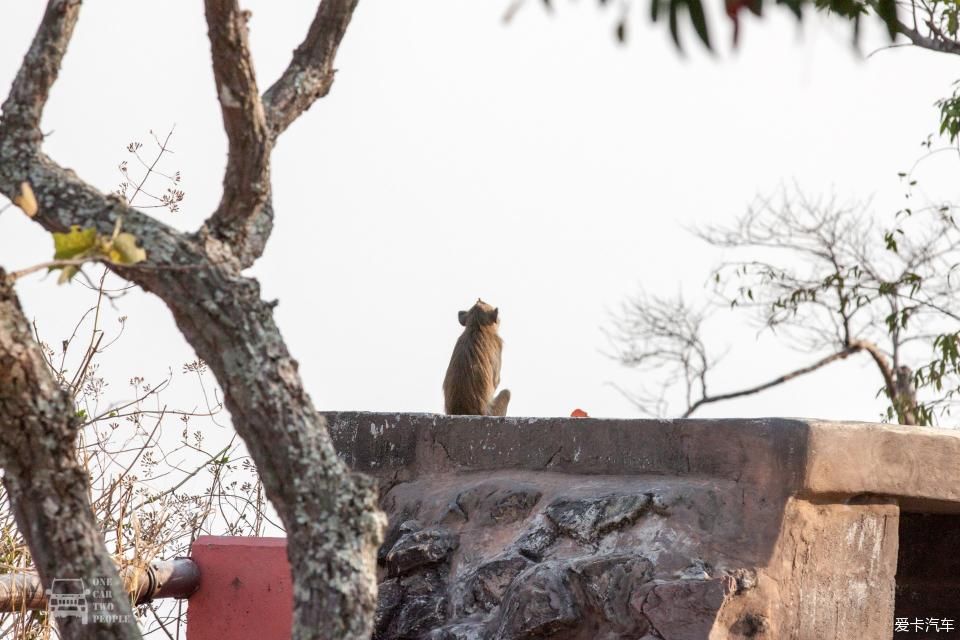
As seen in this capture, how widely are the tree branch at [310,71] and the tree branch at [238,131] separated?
0.16 meters

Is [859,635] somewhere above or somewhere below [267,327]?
below

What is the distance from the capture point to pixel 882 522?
3377 mm

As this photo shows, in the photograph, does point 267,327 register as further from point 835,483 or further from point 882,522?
point 882,522

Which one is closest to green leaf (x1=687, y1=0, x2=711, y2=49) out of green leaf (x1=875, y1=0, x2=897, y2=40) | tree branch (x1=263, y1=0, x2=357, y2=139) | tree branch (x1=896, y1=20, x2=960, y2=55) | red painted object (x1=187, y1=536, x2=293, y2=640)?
green leaf (x1=875, y1=0, x2=897, y2=40)

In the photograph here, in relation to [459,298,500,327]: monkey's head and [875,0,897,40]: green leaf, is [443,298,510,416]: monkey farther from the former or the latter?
[875,0,897,40]: green leaf

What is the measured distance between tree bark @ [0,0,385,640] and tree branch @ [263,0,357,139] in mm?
168

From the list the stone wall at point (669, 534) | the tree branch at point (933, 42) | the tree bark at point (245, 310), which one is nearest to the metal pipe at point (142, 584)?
the stone wall at point (669, 534)

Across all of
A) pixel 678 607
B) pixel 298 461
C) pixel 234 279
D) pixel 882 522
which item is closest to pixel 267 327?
Answer: pixel 234 279

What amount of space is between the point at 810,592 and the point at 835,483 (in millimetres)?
280

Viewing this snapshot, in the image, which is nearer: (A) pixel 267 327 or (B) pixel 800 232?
(A) pixel 267 327

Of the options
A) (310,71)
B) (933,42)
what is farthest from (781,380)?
(310,71)

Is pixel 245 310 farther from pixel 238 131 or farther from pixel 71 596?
pixel 71 596

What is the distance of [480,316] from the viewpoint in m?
6.55

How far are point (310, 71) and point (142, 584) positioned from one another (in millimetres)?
1920
